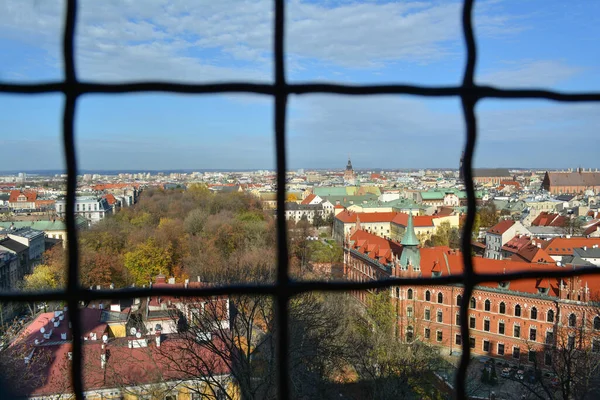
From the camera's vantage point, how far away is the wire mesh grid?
2.96ft

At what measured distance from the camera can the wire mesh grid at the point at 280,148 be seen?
90 centimetres

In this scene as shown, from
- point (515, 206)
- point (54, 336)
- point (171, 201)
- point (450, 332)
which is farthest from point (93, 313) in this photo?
point (515, 206)

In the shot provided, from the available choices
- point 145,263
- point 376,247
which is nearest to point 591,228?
point 376,247

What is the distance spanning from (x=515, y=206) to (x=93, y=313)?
43048 mm

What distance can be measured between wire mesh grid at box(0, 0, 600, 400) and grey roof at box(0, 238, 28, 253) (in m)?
22.2

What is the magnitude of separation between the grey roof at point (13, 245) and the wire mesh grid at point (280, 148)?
2223cm

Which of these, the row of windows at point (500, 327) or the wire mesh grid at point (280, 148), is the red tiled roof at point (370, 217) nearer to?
the row of windows at point (500, 327)

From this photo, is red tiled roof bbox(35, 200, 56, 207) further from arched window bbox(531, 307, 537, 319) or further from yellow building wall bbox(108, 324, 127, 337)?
arched window bbox(531, 307, 537, 319)

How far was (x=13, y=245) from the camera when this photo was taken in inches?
859

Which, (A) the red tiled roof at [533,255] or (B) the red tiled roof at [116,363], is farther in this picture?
(A) the red tiled roof at [533,255]

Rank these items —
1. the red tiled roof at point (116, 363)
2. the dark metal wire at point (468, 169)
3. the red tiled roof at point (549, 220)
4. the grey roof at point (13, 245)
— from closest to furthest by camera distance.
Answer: the dark metal wire at point (468, 169)
the red tiled roof at point (116, 363)
the grey roof at point (13, 245)
the red tiled roof at point (549, 220)

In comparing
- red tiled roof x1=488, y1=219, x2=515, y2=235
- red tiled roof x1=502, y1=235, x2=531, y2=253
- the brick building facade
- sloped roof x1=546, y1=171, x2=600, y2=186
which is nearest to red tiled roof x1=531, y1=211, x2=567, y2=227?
red tiled roof x1=488, y1=219, x2=515, y2=235

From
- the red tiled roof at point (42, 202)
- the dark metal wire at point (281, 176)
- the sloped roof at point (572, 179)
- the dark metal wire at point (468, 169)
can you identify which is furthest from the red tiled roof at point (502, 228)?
the sloped roof at point (572, 179)

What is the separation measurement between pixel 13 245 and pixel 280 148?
80.0 feet
